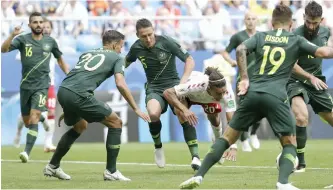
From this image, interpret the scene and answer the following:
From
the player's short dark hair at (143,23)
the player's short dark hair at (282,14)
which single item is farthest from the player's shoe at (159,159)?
the player's short dark hair at (282,14)

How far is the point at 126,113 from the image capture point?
25.4 metres

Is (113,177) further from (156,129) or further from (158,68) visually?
(158,68)

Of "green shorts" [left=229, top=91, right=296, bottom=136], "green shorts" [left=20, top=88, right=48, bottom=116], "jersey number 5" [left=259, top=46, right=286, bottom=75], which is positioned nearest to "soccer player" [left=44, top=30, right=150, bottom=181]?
"green shorts" [left=229, top=91, right=296, bottom=136]

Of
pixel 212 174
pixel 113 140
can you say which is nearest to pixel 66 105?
pixel 113 140

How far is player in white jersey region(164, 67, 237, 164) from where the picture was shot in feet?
42.5

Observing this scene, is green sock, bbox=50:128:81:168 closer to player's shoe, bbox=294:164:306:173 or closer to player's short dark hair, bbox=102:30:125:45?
player's short dark hair, bbox=102:30:125:45

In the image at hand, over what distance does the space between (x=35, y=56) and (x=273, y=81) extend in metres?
8.55

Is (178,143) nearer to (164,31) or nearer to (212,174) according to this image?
(164,31)

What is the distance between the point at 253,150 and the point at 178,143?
4.01 metres

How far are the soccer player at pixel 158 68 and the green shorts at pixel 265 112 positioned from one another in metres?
3.95

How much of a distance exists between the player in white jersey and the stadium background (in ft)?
26.8

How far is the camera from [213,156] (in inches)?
433

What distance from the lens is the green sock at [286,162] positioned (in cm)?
1070

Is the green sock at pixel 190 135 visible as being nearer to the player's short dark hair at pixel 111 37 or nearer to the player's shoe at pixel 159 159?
the player's shoe at pixel 159 159
